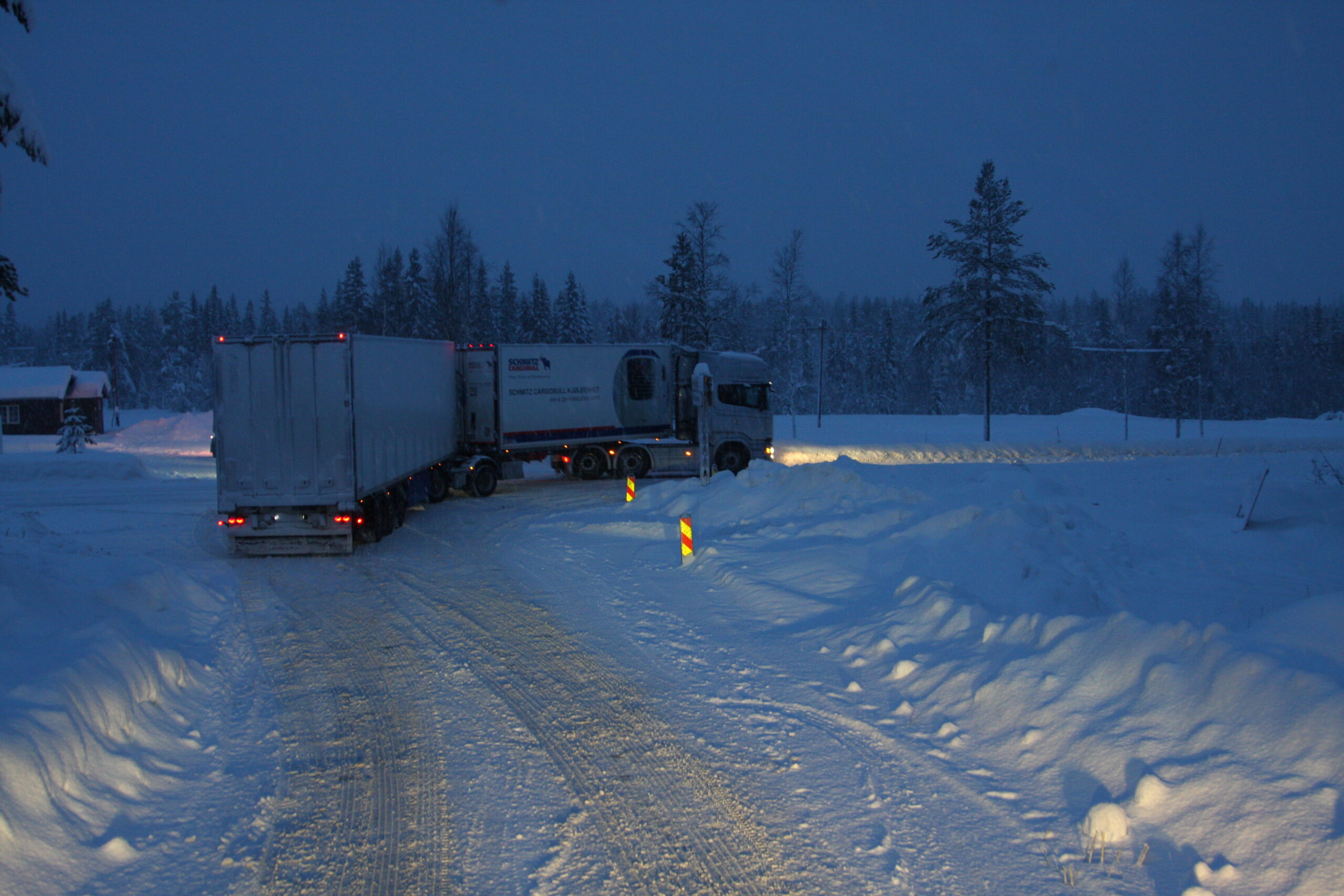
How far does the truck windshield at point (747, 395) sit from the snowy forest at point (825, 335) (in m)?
13.1

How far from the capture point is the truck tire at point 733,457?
25000mm

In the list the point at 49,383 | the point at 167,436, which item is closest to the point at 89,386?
the point at 49,383

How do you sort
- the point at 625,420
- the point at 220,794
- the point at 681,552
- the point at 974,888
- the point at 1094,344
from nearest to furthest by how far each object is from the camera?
the point at 974,888 < the point at 220,794 < the point at 681,552 < the point at 625,420 < the point at 1094,344

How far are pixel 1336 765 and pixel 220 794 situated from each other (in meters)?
6.42

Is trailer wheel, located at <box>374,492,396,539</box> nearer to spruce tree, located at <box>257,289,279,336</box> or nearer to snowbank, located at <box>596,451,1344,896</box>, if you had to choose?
snowbank, located at <box>596,451,1344,896</box>

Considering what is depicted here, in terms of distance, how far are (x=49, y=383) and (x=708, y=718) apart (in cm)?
6585

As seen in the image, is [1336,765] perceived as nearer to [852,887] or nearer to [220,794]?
[852,887]

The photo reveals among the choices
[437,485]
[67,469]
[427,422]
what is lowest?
[437,485]

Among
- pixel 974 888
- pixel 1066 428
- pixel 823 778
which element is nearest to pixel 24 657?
pixel 823 778

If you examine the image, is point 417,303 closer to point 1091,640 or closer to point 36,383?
point 36,383

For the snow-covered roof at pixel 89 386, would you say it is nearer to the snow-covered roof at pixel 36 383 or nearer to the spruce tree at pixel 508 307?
the snow-covered roof at pixel 36 383

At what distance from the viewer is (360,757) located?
5.64 m

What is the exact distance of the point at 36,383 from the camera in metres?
55.3

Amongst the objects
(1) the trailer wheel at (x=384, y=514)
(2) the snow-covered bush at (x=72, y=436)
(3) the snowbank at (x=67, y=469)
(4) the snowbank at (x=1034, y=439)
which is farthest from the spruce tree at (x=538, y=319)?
(1) the trailer wheel at (x=384, y=514)
